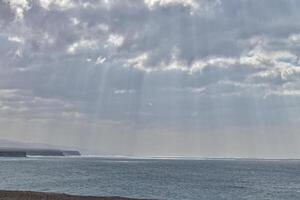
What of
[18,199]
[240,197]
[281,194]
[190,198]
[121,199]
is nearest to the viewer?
[18,199]

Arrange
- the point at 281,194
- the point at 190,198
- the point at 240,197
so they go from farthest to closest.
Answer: the point at 281,194
the point at 240,197
the point at 190,198

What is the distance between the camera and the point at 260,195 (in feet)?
296

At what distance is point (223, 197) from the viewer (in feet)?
270

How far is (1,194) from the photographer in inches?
2205

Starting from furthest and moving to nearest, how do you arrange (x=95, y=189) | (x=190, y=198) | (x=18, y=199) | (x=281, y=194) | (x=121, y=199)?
(x=281, y=194)
(x=95, y=189)
(x=190, y=198)
(x=121, y=199)
(x=18, y=199)

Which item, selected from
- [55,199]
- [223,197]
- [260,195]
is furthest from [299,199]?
[55,199]

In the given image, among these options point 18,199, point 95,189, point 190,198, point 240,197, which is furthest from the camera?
point 95,189

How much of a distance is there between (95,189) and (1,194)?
1364 inches

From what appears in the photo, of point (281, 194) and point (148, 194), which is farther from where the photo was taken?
point (281, 194)

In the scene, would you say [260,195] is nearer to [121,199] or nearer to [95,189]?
[95,189]

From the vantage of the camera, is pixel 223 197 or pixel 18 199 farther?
pixel 223 197

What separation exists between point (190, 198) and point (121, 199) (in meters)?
24.6

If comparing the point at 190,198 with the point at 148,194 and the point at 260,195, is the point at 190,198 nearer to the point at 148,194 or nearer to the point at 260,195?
the point at 148,194

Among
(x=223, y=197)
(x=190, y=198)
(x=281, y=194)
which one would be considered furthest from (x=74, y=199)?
(x=281, y=194)
